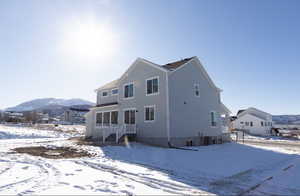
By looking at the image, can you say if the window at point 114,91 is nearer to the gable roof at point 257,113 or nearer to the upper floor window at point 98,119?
the upper floor window at point 98,119

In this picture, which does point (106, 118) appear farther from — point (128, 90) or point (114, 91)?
point (128, 90)

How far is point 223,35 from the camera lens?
16.1 m

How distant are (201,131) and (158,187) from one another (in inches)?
539

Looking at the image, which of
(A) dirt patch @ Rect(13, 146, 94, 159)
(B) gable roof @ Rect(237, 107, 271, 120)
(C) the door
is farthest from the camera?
(B) gable roof @ Rect(237, 107, 271, 120)

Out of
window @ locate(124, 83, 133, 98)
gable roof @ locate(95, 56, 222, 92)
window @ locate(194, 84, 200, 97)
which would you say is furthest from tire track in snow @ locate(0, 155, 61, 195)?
window @ locate(194, 84, 200, 97)

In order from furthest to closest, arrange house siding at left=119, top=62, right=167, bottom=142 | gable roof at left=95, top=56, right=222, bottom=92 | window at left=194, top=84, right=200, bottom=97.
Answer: window at left=194, top=84, right=200, bottom=97 → gable roof at left=95, top=56, right=222, bottom=92 → house siding at left=119, top=62, right=167, bottom=142

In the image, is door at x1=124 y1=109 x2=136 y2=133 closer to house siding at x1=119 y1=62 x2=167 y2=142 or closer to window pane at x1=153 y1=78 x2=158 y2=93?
house siding at x1=119 y1=62 x2=167 y2=142

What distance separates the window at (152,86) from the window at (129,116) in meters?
2.68

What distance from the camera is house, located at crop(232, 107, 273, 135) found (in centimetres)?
4241

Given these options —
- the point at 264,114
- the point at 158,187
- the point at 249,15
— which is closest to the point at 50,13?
the point at 158,187

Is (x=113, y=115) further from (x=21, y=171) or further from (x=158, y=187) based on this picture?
(x=158, y=187)

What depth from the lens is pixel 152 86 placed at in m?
16.8

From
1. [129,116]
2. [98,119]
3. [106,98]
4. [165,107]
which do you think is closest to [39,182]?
[165,107]

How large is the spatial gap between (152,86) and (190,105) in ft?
12.5
